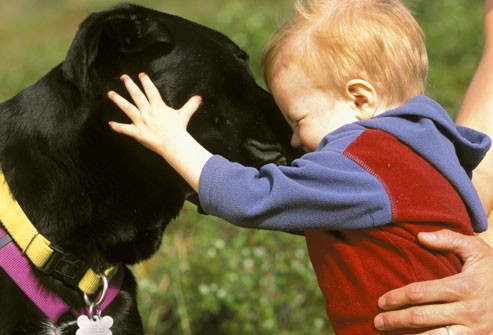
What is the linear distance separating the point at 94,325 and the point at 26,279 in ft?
0.82

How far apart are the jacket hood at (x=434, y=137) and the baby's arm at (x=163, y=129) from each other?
493 mm

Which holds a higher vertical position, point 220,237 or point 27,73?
point 220,237

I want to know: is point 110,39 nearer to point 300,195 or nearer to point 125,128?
point 125,128

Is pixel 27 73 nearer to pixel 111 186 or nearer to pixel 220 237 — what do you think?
pixel 220 237

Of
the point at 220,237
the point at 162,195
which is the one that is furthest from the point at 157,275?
the point at 162,195

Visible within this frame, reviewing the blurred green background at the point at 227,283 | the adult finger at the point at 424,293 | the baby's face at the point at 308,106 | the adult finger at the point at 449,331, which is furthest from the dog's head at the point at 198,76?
the adult finger at the point at 449,331

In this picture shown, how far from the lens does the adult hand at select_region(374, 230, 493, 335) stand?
230cm

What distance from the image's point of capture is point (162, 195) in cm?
276

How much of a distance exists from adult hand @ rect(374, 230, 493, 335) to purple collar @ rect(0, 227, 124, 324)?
38.6 inches

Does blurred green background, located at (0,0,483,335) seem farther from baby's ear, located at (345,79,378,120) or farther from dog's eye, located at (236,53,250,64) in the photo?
baby's ear, located at (345,79,378,120)

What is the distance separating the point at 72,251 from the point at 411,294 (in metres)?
1.04

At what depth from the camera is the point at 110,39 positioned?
2.57 m

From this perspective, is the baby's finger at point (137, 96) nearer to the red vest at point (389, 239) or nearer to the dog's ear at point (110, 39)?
the dog's ear at point (110, 39)

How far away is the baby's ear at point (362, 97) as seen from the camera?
Result: 2465 mm
